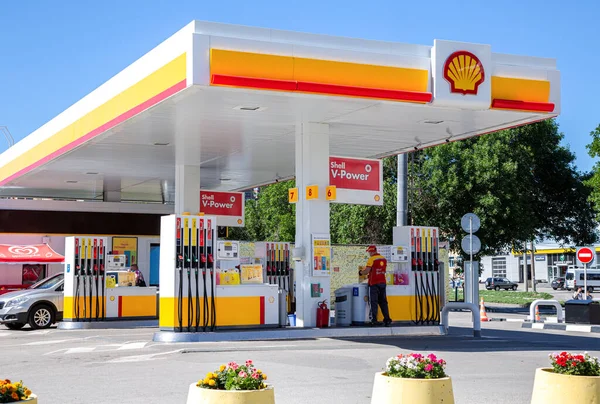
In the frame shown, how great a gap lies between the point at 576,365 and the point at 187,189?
1764 cm

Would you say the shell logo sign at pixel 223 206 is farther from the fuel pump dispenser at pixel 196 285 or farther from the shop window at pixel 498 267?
the shop window at pixel 498 267

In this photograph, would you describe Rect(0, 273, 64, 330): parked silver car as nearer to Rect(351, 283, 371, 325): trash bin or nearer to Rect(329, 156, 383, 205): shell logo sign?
Rect(351, 283, 371, 325): trash bin

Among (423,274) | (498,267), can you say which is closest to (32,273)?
(423,274)

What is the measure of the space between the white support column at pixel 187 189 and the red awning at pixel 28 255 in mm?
6755

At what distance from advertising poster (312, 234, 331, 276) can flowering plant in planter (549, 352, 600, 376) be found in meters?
10.6

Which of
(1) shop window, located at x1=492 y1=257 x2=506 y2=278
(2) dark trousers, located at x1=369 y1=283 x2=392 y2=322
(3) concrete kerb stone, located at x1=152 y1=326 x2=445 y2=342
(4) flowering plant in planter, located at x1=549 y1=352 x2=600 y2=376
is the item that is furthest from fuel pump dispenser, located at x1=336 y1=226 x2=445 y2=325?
(1) shop window, located at x1=492 y1=257 x2=506 y2=278

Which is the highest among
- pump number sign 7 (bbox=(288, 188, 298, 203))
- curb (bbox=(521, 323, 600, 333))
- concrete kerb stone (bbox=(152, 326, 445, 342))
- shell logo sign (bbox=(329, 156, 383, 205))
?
shell logo sign (bbox=(329, 156, 383, 205))

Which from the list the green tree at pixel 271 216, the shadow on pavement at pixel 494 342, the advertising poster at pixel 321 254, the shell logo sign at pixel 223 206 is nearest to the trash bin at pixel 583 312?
the shadow on pavement at pixel 494 342

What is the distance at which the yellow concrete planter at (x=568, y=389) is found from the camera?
7668 mm

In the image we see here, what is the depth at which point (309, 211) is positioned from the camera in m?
18.4

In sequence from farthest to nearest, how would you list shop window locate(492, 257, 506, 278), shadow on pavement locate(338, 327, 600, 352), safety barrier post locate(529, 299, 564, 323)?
shop window locate(492, 257, 506, 278), safety barrier post locate(529, 299, 564, 323), shadow on pavement locate(338, 327, 600, 352)

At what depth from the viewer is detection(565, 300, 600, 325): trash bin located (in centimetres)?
2277

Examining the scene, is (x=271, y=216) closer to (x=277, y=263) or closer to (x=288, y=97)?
(x=277, y=263)

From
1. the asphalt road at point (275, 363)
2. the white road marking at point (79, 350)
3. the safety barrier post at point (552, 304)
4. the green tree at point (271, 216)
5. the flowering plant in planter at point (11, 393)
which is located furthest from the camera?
the green tree at point (271, 216)
